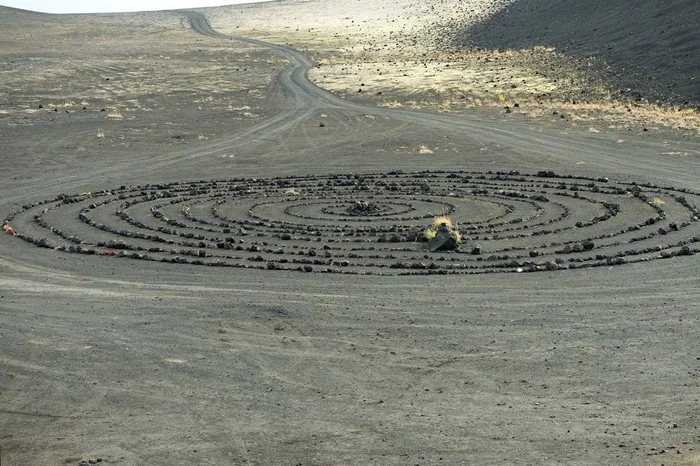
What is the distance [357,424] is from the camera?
1673cm

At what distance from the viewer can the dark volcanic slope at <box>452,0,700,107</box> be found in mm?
70375

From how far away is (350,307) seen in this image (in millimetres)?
23188

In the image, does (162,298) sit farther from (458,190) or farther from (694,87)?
(694,87)

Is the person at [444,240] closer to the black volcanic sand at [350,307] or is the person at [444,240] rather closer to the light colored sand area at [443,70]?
the black volcanic sand at [350,307]

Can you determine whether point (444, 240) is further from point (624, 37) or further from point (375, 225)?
point (624, 37)

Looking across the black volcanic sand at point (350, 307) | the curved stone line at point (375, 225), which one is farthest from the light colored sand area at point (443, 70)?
the curved stone line at point (375, 225)

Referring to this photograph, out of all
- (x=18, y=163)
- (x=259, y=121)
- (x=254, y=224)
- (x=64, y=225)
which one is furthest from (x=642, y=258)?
(x=259, y=121)

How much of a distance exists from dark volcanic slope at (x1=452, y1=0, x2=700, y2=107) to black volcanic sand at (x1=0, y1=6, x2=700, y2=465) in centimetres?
1968

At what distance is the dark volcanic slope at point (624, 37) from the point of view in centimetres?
7038

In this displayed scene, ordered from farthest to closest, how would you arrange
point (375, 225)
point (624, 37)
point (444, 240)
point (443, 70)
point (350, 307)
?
1. point (443, 70)
2. point (624, 37)
3. point (375, 225)
4. point (444, 240)
5. point (350, 307)

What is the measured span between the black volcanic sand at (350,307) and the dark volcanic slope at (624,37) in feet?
64.6

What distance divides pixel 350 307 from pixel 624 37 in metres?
69.7

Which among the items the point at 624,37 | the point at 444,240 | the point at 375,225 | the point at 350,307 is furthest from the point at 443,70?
the point at 350,307

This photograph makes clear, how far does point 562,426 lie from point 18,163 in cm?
3745
